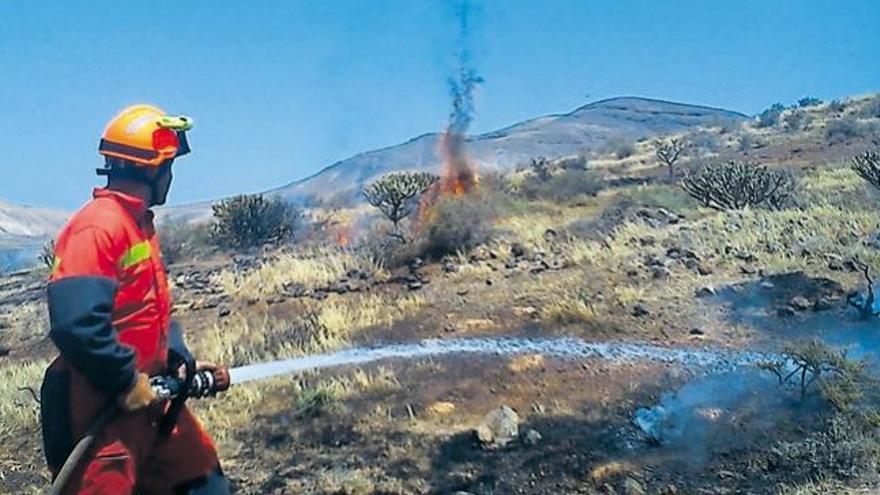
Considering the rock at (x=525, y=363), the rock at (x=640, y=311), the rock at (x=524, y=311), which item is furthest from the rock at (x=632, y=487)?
the rock at (x=524, y=311)

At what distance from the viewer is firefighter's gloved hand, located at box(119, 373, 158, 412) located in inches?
123

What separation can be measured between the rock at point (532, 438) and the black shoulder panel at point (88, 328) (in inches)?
126

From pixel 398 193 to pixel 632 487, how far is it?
13.0 meters

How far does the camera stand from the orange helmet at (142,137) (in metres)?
3.41

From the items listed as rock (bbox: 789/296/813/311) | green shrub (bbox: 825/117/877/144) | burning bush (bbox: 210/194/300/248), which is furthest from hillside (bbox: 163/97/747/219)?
rock (bbox: 789/296/813/311)

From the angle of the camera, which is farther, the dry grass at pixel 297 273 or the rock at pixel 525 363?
the dry grass at pixel 297 273

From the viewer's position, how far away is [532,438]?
5699mm

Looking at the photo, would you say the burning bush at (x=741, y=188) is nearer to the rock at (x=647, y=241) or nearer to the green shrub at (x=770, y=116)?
the rock at (x=647, y=241)

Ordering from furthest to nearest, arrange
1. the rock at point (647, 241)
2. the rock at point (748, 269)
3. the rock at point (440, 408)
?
the rock at point (647, 241)
the rock at point (748, 269)
the rock at point (440, 408)

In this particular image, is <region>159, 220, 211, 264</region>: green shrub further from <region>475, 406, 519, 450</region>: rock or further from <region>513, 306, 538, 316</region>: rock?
<region>475, 406, 519, 450</region>: rock

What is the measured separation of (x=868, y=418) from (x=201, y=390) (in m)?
3.79

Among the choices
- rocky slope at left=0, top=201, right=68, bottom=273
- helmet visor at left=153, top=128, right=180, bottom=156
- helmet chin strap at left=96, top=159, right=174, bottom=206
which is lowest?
rocky slope at left=0, top=201, right=68, bottom=273

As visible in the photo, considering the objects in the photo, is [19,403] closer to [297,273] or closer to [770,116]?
[297,273]

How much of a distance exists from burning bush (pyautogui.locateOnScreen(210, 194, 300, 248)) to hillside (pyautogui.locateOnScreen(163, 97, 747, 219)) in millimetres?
22705
